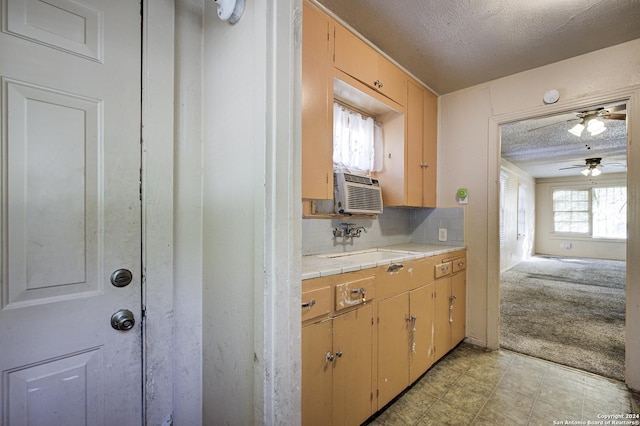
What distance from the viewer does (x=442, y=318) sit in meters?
2.25

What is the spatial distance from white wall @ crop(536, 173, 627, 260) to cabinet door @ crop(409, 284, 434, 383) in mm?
8564

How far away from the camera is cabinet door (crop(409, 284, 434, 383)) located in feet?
6.22

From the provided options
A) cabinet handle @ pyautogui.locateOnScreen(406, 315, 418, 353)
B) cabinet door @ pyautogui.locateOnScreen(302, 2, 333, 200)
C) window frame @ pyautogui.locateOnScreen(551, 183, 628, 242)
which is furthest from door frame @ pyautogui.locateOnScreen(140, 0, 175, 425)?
window frame @ pyautogui.locateOnScreen(551, 183, 628, 242)

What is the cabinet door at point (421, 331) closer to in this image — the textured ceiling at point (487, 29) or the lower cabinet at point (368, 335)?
the lower cabinet at point (368, 335)

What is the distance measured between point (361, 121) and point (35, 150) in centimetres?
196

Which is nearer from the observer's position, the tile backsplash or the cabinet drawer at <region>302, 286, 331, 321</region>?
the cabinet drawer at <region>302, 286, 331, 321</region>

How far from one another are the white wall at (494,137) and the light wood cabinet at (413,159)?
229 mm

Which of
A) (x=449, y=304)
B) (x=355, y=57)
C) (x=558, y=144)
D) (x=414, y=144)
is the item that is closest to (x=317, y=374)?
(x=449, y=304)

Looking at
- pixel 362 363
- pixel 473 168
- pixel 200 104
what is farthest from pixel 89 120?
pixel 473 168

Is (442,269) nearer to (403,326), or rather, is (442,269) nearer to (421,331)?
(421,331)

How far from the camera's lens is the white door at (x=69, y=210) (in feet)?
2.62

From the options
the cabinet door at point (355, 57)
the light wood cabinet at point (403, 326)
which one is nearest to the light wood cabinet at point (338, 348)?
the light wood cabinet at point (403, 326)

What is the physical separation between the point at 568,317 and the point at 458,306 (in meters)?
1.89

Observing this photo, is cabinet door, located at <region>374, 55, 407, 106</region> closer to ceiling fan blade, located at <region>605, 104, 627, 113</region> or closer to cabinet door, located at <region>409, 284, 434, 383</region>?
cabinet door, located at <region>409, 284, 434, 383</region>
